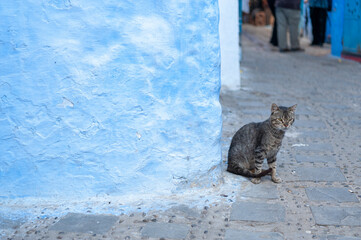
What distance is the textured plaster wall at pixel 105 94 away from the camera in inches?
120

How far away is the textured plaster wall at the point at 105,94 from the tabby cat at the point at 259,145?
485 mm

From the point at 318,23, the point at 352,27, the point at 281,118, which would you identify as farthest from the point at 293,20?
the point at 281,118

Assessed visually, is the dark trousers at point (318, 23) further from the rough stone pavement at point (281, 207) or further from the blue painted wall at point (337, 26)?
the rough stone pavement at point (281, 207)

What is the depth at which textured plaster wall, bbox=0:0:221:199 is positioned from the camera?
10.0 feet

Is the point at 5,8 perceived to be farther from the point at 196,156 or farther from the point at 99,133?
the point at 196,156

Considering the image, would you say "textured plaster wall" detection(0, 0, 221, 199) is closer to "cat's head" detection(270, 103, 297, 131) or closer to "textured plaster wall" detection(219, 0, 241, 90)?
"cat's head" detection(270, 103, 297, 131)

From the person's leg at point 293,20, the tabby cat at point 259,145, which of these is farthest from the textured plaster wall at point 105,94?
the person's leg at point 293,20

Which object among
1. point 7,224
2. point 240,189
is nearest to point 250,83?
point 240,189

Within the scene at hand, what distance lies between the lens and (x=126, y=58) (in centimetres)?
310

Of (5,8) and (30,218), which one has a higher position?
(5,8)

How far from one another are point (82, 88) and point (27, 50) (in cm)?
46

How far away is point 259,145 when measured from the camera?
3578mm

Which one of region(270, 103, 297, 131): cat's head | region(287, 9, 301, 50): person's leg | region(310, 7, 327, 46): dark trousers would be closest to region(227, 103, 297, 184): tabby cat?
region(270, 103, 297, 131): cat's head

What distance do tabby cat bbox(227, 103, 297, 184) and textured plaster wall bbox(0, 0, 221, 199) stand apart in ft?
1.59
